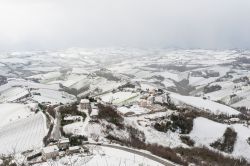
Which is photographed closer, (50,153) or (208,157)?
(50,153)

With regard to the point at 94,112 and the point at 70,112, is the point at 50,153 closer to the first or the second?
the point at 94,112

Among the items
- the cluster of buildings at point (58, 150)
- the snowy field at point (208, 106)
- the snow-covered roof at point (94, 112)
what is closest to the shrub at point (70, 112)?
the snow-covered roof at point (94, 112)

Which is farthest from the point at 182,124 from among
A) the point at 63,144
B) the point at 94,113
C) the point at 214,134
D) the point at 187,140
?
the point at 63,144

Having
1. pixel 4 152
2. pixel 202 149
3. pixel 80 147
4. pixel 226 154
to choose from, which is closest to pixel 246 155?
pixel 226 154

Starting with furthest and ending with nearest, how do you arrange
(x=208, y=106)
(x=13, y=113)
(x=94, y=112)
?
(x=208, y=106)
(x=13, y=113)
(x=94, y=112)

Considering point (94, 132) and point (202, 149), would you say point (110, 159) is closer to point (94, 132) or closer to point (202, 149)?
point (94, 132)

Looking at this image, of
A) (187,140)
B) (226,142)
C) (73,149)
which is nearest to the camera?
(73,149)

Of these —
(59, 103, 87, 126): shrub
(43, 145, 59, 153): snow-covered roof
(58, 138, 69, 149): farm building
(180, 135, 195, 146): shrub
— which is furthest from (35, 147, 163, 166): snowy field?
(180, 135, 195, 146): shrub
